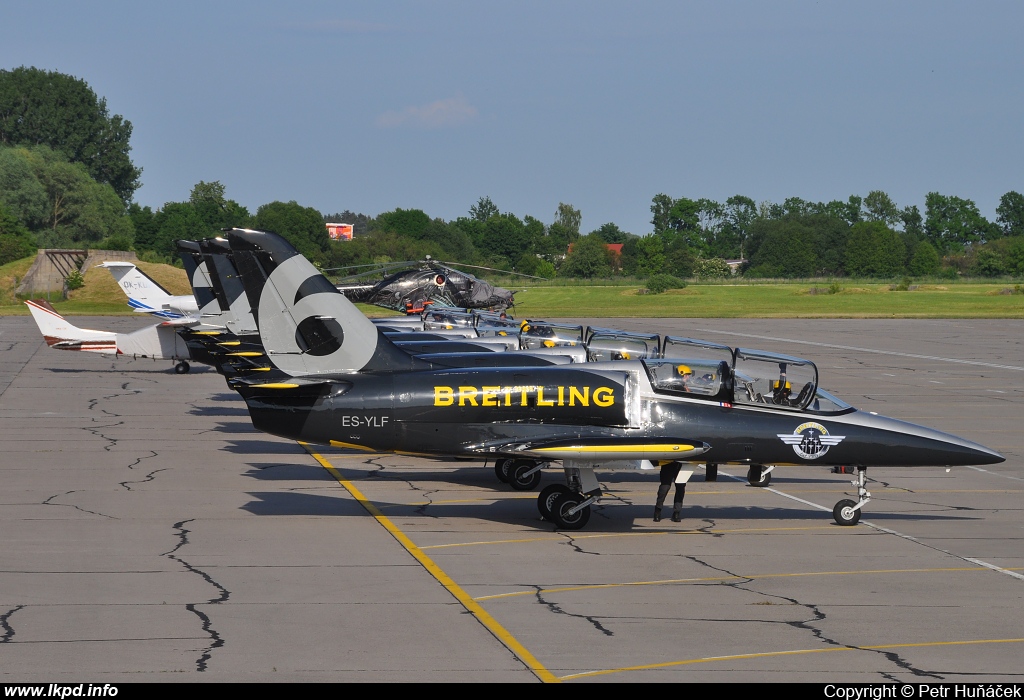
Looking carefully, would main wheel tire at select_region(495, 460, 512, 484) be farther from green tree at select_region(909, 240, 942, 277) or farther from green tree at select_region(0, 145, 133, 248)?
green tree at select_region(909, 240, 942, 277)

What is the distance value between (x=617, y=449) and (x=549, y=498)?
1.58 metres

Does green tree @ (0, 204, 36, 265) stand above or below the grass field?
above

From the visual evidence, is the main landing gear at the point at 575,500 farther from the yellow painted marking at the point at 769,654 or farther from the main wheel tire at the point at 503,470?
the yellow painted marking at the point at 769,654

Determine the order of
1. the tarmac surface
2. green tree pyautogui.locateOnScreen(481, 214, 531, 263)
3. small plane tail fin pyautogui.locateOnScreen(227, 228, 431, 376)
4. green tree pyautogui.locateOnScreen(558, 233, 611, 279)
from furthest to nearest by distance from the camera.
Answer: green tree pyautogui.locateOnScreen(481, 214, 531, 263)
green tree pyautogui.locateOnScreen(558, 233, 611, 279)
small plane tail fin pyautogui.locateOnScreen(227, 228, 431, 376)
the tarmac surface

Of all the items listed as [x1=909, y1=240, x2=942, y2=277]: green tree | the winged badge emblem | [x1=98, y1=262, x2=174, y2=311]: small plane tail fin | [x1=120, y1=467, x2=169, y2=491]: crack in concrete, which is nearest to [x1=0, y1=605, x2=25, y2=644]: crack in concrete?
[x1=120, y1=467, x2=169, y2=491]: crack in concrete

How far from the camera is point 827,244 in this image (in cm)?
16938

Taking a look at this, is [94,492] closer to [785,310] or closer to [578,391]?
[578,391]

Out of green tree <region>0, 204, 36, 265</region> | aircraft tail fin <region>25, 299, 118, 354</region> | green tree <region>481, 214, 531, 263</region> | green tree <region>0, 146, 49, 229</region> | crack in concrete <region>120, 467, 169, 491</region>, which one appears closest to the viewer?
crack in concrete <region>120, 467, 169, 491</region>

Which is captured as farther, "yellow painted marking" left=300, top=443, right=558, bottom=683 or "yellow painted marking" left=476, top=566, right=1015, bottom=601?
"yellow painted marking" left=476, top=566, right=1015, bottom=601

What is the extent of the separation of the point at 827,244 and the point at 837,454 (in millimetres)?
162629

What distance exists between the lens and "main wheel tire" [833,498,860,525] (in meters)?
15.1

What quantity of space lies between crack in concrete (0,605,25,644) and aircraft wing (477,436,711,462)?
6.54m

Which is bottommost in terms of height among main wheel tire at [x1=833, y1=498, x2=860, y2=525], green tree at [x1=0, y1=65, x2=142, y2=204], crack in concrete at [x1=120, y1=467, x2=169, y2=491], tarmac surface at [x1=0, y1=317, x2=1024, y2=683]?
crack in concrete at [x1=120, y1=467, x2=169, y2=491]
